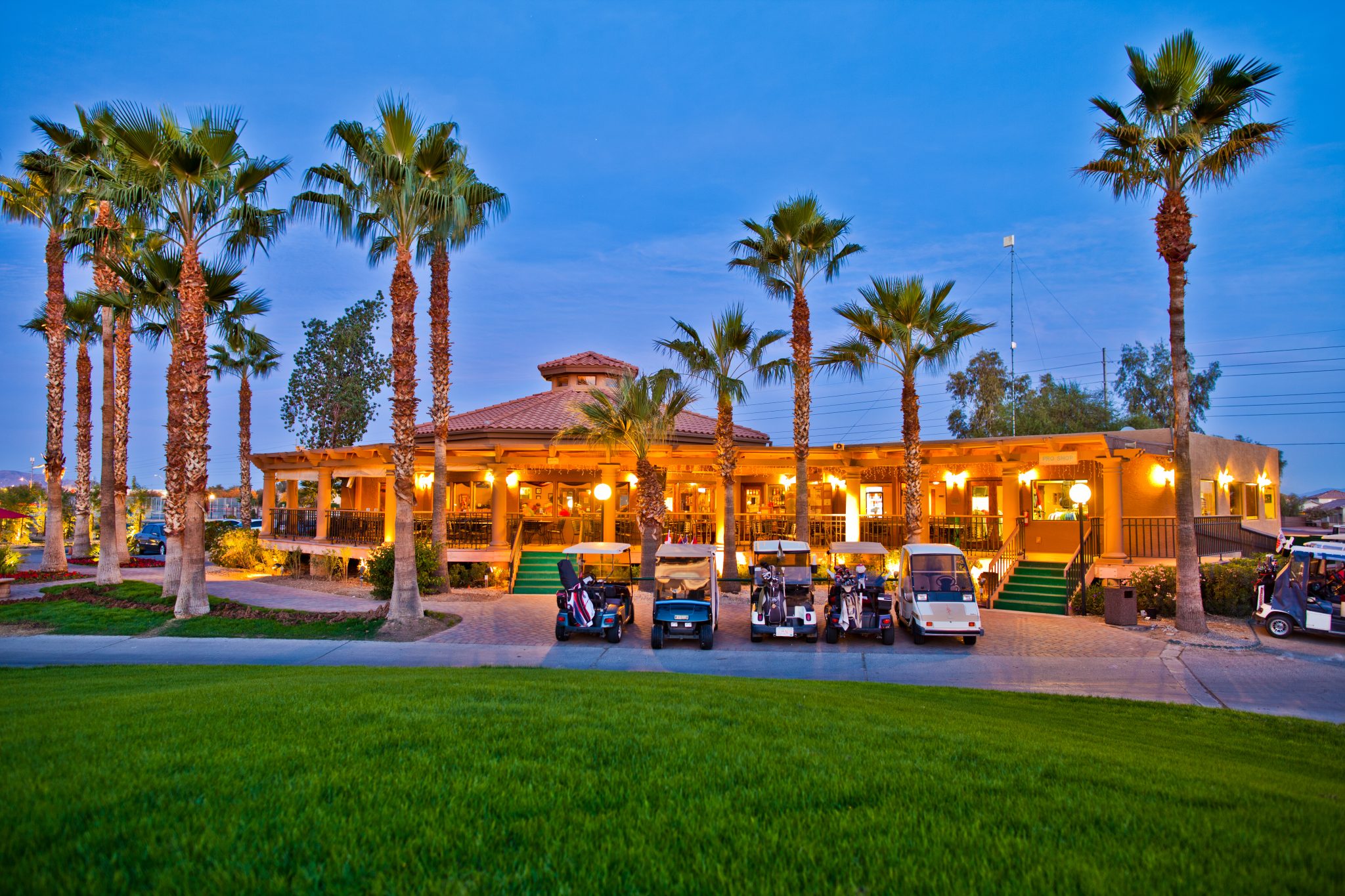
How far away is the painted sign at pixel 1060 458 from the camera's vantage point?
59.8 ft

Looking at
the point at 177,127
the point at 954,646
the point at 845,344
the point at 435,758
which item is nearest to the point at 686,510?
the point at 845,344

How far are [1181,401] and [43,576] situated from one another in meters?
29.1

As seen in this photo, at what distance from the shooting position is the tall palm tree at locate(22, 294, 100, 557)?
23.5m

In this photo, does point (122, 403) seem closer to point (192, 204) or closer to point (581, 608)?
point (192, 204)

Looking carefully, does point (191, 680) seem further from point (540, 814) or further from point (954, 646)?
point (954, 646)

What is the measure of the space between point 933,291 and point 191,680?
15890 millimetres

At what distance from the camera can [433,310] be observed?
1900cm

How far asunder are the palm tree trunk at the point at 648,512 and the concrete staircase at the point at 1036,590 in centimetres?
826

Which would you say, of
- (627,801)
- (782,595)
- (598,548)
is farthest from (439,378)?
(627,801)

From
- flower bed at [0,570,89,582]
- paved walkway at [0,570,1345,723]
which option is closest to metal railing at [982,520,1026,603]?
paved walkway at [0,570,1345,723]

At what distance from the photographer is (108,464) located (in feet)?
67.0

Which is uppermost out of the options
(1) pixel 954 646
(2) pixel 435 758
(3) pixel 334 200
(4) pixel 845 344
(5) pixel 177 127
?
(5) pixel 177 127

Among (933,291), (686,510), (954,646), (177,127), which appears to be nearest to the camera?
(954,646)

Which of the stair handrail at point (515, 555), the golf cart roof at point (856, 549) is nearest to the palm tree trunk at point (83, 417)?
the stair handrail at point (515, 555)
